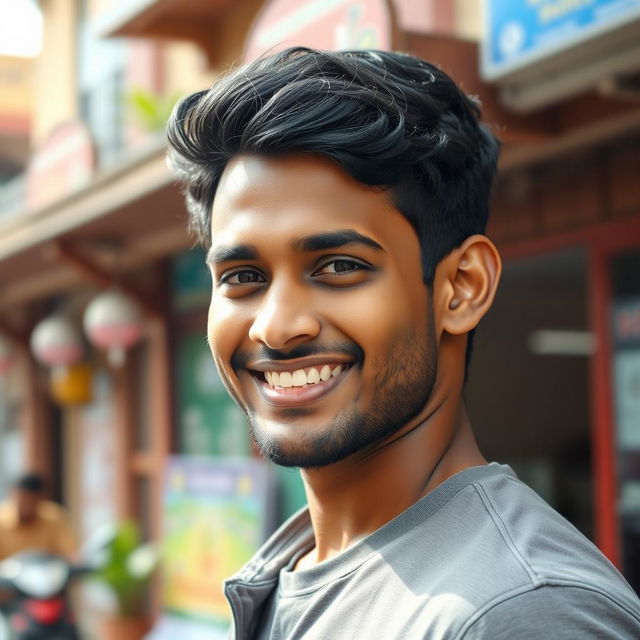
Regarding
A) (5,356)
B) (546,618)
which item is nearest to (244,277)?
(546,618)

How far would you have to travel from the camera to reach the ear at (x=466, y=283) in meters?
1.49

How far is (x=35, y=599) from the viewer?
639 cm

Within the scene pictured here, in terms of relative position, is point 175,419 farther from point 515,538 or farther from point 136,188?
point 515,538

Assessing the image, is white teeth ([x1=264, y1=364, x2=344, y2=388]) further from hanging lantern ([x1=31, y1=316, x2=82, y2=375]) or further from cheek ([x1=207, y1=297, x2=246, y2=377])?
hanging lantern ([x1=31, y1=316, x2=82, y2=375])

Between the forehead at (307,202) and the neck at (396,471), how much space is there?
0.28m

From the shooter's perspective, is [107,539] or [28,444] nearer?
[107,539]

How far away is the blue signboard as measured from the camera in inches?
131

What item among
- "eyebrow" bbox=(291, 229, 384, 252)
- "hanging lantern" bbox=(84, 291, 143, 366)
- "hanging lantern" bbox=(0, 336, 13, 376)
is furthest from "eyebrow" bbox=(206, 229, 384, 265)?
"hanging lantern" bbox=(0, 336, 13, 376)

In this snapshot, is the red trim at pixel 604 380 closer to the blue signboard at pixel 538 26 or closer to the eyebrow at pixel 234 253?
Result: the blue signboard at pixel 538 26

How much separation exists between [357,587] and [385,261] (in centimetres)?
43

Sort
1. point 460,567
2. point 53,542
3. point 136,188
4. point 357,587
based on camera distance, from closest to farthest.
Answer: point 460,567, point 357,587, point 136,188, point 53,542

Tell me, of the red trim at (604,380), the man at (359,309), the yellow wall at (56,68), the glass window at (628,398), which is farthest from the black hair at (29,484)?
the man at (359,309)

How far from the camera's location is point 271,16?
15.4 feet

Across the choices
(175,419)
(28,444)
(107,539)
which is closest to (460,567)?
(107,539)
